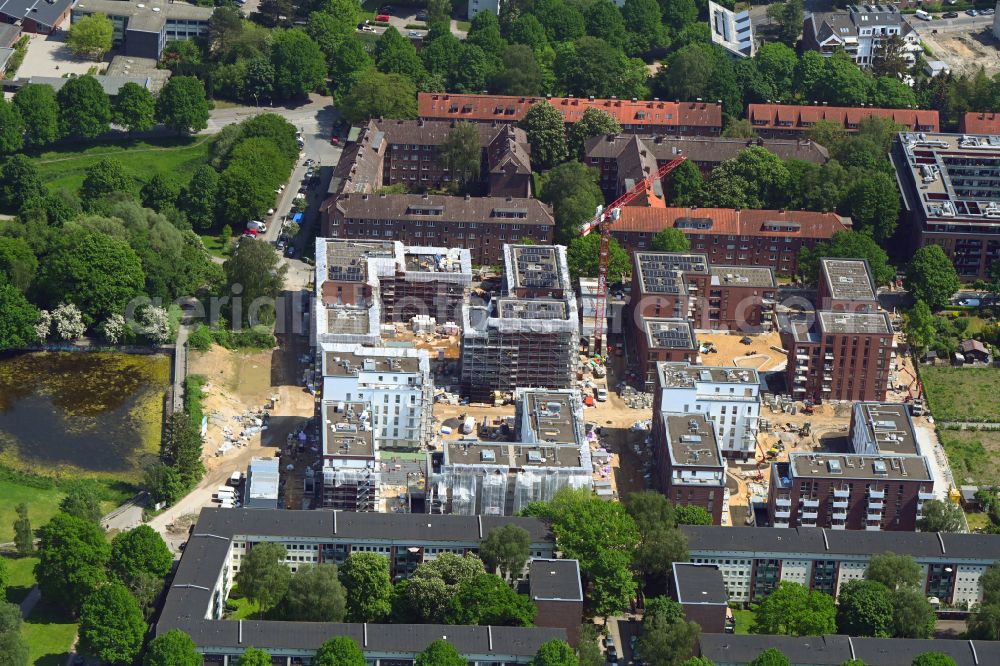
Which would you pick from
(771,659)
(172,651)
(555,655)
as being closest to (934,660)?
(771,659)

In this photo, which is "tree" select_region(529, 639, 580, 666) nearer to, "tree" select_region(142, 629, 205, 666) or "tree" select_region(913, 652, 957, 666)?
"tree" select_region(142, 629, 205, 666)

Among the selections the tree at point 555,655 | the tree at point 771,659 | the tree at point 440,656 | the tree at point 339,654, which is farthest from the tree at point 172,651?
the tree at point 771,659

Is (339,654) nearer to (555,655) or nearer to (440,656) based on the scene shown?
(440,656)

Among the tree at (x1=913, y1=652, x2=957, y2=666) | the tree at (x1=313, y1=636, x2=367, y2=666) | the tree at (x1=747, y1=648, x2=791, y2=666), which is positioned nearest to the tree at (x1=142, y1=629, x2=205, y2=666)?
the tree at (x1=313, y1=636, x2=367, y2=666)

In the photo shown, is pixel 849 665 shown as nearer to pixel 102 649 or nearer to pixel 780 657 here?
pixel 780 657

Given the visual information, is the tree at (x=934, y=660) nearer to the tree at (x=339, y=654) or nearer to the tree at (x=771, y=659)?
the tree at (x=771, y=659)

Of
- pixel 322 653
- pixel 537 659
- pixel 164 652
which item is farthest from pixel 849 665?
pixel 164 652
